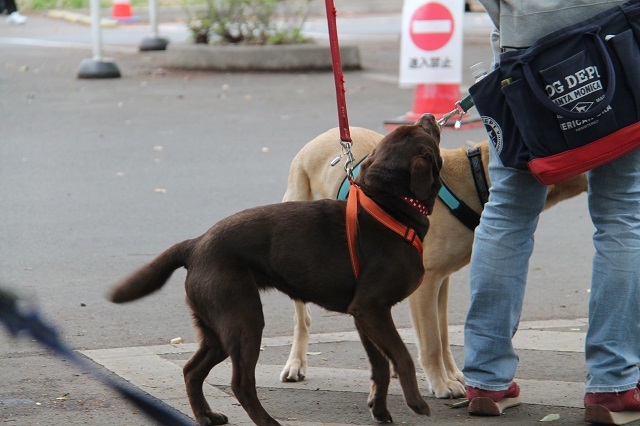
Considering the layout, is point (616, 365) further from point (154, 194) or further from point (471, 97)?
point (154, 194)

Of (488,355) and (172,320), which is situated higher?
(488,355)

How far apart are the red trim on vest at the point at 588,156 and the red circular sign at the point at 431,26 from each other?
7.03 metres

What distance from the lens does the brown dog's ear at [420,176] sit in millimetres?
3605

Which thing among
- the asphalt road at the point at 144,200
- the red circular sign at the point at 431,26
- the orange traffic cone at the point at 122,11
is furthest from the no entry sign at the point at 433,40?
the orange traffic cone at the point at 122,11

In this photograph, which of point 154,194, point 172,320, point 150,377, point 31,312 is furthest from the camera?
point 154,194

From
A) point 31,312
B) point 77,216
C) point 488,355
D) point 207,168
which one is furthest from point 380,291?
point 207,168

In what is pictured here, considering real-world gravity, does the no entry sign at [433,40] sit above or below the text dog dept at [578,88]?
below

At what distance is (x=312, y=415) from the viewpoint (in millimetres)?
3949

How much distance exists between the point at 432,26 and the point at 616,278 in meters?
7.07

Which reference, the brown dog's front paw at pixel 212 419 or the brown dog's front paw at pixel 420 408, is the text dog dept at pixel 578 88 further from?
the brown dog's front paw at pixel 212 419

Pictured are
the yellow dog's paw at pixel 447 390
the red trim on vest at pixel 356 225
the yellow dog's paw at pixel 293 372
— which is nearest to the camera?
the red trim on vest at pixel 356 225

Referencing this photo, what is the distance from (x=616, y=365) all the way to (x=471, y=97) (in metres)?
1.10

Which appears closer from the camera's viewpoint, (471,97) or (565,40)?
(565,40)

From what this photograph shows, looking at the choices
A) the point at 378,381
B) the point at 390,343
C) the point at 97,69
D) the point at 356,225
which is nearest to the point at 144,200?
the point at 378,381
